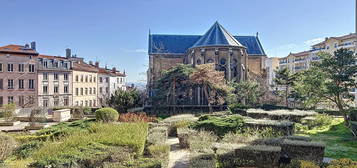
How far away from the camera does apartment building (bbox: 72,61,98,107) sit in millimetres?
41688

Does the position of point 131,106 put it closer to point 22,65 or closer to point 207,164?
point 207,164

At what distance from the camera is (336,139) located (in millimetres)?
12500

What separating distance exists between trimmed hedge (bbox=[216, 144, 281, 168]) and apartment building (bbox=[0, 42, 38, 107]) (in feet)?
113

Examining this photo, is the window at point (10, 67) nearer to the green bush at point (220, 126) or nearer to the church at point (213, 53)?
the church at point (213, 53)

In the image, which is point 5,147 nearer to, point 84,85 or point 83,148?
point 83,148

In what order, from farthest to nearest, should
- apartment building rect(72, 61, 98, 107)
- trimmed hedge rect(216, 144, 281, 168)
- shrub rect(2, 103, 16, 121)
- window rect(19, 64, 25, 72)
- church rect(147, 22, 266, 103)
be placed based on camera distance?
apartment building rect(72, 61, 98, 107), window rect(19, 64, 25, 72), church rect(147, 22, 266, 103), shrub rect(2, 103, 16, 121), trimmed hedge rect(216, 144, 281, 168)

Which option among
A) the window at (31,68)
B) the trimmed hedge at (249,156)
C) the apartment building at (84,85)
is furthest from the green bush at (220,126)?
the apartment building at (84,85)

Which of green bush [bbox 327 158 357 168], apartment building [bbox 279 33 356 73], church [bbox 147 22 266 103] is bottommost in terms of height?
green bush [bbox 327 158 357 168]

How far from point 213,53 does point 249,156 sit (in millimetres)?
27103

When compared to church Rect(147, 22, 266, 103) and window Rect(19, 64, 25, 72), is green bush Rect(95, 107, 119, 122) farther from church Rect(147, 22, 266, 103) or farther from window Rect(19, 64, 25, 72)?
window Rect(19, 64, 25, 72)

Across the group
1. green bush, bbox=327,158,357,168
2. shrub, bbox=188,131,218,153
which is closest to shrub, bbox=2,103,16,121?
shrub, bbox=188,131,218,153

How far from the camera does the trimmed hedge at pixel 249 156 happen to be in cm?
729

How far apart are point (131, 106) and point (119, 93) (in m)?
1.74

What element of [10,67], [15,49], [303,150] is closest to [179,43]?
[15,49]
